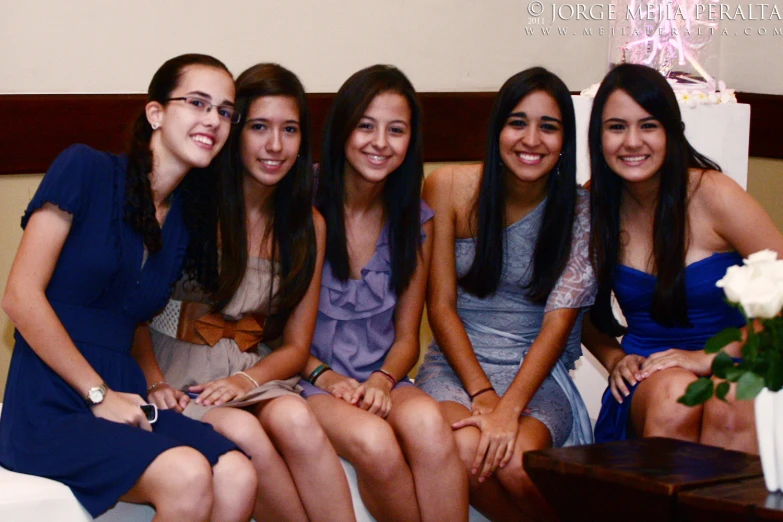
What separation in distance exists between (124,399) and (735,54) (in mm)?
3585

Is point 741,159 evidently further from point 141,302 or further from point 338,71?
point 141,302

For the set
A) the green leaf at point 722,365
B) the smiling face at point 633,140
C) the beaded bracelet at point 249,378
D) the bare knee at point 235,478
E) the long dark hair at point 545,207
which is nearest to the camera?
the green leaf at point 722,365

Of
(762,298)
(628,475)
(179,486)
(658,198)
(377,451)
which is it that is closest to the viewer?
(762,298)

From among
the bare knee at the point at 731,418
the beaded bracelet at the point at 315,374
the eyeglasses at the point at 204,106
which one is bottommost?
the bare knee at the point at 731,418

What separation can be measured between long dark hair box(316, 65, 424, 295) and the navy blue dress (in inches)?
21.0

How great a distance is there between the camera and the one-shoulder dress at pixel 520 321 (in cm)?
296

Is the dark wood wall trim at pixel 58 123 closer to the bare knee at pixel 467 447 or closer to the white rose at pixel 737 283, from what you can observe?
the bare knee at pixel 467 447

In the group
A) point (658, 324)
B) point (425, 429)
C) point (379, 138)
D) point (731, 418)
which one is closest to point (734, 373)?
point (731, 418)

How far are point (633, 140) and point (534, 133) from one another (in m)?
0.28

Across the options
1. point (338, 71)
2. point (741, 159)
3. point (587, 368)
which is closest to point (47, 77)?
point (338, 71)

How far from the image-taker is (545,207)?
10.0ft

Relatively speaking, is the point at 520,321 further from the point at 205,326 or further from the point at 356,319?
the point at 205,326
